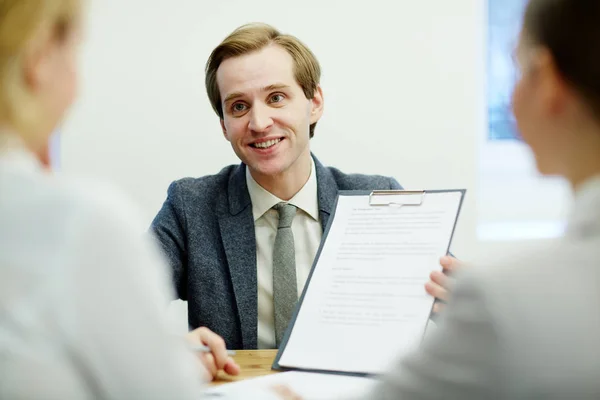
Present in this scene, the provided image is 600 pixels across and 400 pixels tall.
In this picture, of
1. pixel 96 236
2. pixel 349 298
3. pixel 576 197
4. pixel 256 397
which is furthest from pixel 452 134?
pixel 96 236

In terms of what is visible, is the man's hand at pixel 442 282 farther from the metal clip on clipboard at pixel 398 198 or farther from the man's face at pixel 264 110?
the man's face at pixel 264 110

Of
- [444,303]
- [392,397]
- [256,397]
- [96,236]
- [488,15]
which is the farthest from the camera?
[488,15]

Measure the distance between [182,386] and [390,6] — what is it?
2.66 metres

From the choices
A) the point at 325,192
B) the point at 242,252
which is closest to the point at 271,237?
the point at 242,252

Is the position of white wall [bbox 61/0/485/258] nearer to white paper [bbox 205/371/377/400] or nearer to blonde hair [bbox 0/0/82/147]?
white paper [bbox 205/371/377/400]

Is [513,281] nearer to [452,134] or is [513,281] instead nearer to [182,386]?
[182,386]

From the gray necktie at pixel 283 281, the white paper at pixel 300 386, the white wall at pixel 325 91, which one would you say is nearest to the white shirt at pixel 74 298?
the white paper at pixel 300 386

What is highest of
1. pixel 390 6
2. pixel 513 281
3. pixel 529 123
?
pixel 390 6

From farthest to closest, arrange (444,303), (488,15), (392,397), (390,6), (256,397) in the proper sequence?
→ (488,15) → (390,6) → (444,303) → (256,397) → (392,397)

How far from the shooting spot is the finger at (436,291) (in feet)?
4.58

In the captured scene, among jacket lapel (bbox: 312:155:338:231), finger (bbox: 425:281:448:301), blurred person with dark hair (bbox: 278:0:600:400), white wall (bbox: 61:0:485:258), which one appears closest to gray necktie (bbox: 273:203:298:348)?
jacket lapel (bbox: 312:155:338:231)

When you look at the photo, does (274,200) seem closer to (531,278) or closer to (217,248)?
(217,248)

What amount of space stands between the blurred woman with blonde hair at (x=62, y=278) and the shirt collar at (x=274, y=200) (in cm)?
113

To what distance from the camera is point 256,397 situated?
1261mm
